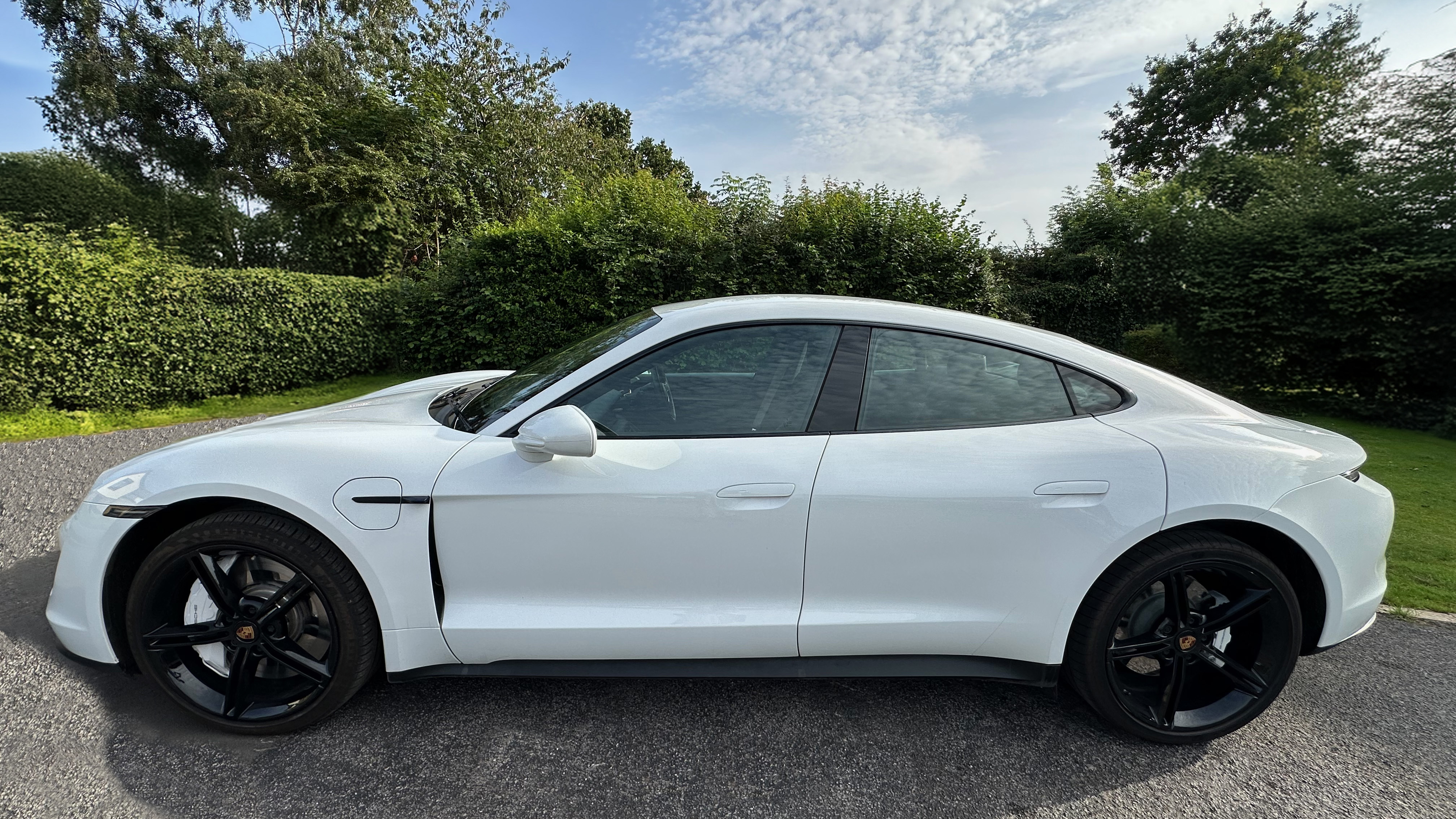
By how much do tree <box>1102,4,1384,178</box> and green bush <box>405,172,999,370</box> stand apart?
51.4 ft

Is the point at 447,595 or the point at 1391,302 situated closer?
the point at 447,595

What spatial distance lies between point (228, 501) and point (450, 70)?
15.9m

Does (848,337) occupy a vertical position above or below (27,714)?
above

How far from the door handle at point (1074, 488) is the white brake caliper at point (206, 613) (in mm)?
2600

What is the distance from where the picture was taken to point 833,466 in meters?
1.91

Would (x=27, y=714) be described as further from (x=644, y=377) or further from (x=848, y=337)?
(x=848, y=337)

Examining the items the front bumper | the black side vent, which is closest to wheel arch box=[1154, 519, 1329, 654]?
→ the black side vent

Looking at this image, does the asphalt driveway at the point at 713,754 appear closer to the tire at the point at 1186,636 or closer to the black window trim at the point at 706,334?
the tire at the point at 1186,636

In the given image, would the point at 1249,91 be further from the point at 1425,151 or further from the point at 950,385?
the point at 950,385

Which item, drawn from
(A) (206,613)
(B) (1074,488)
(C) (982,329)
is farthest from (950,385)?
(A) (206,613)

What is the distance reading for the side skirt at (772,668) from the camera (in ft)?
6.50

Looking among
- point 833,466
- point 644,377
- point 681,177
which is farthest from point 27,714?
point 681,177

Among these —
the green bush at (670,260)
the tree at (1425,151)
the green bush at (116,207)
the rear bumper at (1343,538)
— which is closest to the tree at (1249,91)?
→ the tree at (1425,151)

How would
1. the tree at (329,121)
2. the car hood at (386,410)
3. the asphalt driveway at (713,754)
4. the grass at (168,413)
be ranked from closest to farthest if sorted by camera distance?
the asphalt driveway at (713,754), the car hood at (386,410), the grass at (168,413), the tree at (329,121)
